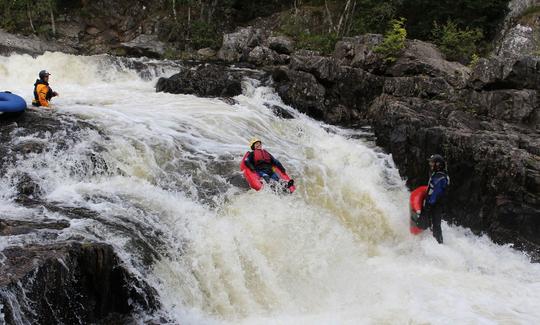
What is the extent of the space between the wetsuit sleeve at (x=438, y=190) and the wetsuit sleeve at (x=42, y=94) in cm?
800

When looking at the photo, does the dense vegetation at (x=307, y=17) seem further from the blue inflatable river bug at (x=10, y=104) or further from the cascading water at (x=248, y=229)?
the blue inflatable river bug at (x=10, y=104)

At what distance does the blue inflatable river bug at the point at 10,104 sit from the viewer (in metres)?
8.65

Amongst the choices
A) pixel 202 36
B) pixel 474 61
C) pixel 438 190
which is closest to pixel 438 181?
pixel 438 190

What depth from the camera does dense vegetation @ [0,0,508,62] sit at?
2173 centimetres

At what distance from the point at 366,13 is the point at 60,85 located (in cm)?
1528

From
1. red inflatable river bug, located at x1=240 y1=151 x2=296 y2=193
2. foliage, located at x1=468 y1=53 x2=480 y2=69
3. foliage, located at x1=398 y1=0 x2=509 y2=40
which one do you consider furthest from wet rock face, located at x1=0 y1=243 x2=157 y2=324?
foliage, located at x1=398 y1=0 x2=509 y2=40

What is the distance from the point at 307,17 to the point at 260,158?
1909 cm

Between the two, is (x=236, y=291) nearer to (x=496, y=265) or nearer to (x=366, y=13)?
(x=496, y=265)

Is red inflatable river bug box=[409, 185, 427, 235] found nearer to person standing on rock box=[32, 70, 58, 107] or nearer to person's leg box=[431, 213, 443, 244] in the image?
person's leg box=[431, 213, 443, 244]

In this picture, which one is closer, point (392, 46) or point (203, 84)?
point (203, 84)

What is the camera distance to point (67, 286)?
4.66 meters

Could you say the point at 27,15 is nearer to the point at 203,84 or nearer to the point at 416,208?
the point at 203,84

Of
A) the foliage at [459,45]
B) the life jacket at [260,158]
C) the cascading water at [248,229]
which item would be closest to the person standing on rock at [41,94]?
the cascading water at [248,229]

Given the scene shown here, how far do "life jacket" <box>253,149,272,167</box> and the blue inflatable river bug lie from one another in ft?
14.8
